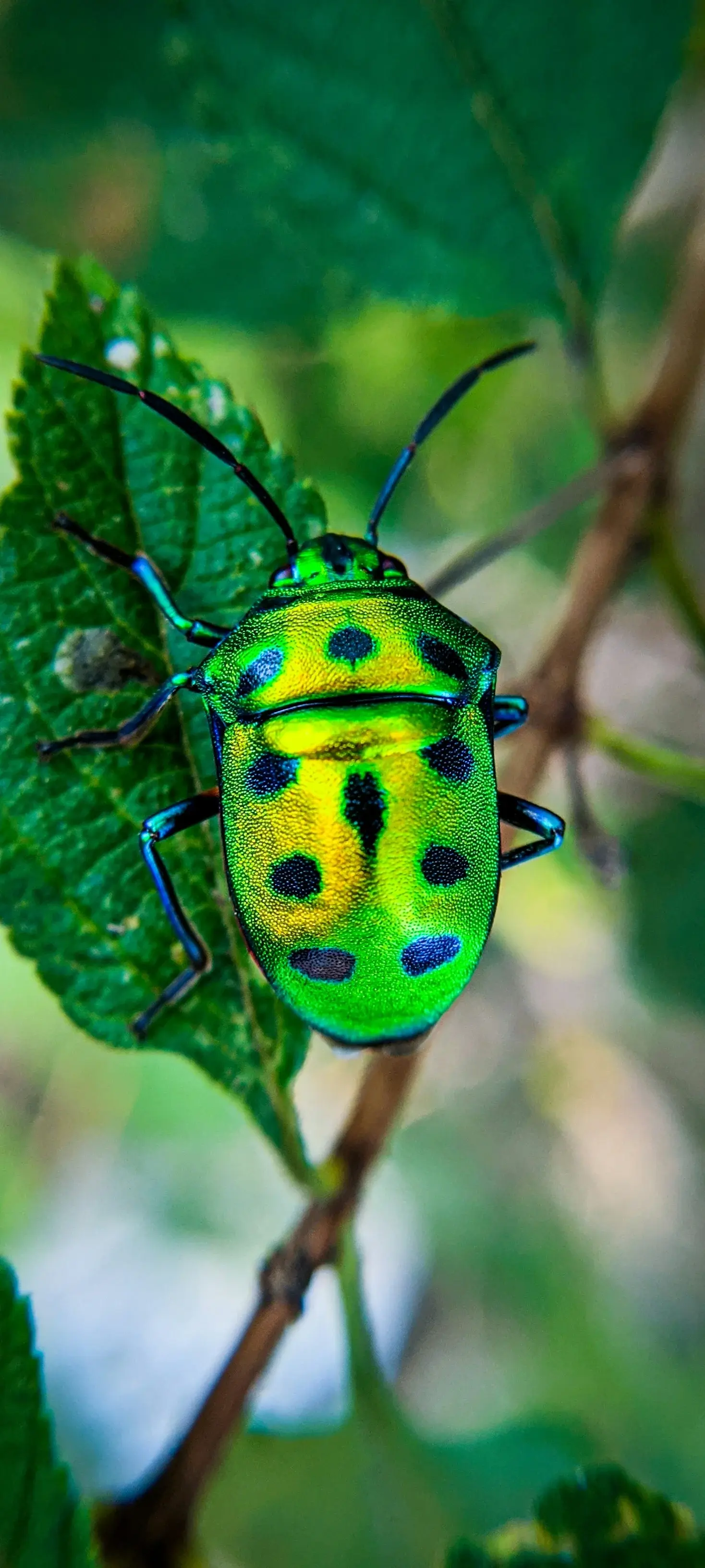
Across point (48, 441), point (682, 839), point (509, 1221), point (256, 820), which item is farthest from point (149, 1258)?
point (48, 441)

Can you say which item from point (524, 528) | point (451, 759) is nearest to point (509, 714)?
point (451, 759)

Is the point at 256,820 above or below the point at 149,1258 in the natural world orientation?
above

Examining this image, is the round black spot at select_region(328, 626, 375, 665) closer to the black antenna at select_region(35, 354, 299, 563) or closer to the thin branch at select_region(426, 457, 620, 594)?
the black antenna at select_region(35, 354, 299, 563)

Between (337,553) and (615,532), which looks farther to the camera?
(615,532)

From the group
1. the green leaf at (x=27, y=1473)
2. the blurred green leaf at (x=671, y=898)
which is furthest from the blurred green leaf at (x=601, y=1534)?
the blurred green leaf at (x=671, y=898)

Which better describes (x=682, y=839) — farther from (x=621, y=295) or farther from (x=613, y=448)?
(x=621, y=295)

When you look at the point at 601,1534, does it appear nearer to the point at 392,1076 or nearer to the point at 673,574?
the point at 392,1076
